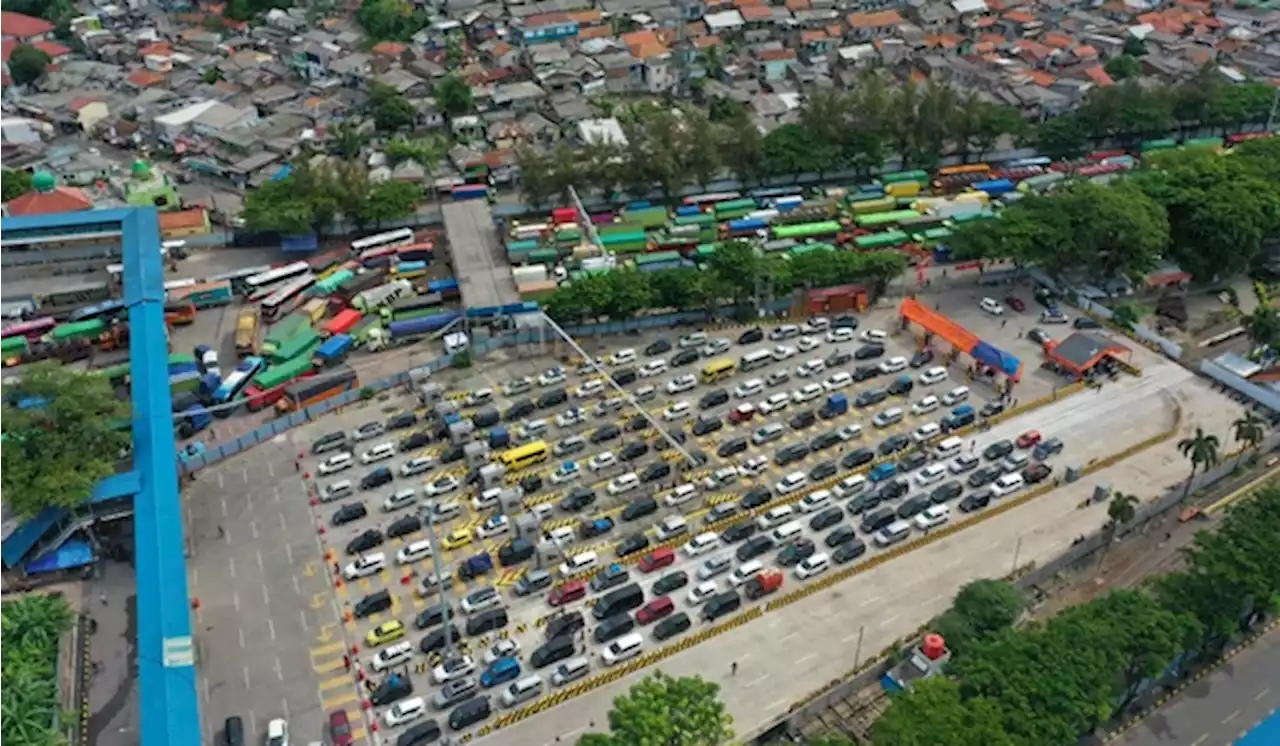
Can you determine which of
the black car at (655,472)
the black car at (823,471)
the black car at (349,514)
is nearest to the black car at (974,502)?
the black car at (823,471)

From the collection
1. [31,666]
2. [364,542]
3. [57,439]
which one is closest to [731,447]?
[364,542]

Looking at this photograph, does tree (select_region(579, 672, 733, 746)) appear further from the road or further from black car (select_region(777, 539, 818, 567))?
the road

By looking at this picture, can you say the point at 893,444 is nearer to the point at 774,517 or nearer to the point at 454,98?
the point at 774,517

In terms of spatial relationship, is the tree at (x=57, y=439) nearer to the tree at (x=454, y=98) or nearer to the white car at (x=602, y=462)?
the white car at (x=602, y=462)

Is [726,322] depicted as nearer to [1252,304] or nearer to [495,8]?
[1252,304]

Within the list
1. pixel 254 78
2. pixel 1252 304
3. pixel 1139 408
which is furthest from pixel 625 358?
pixel 254 78

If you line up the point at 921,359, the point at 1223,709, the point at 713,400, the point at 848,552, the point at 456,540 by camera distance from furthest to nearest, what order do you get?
1. the point at 921,359
2. the point at 713,400
3. the point at 456,540
4. the point at 848,552
5. the point at 1223,709
